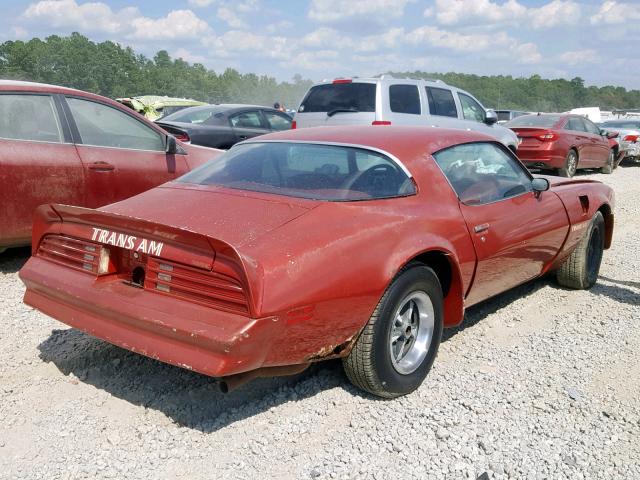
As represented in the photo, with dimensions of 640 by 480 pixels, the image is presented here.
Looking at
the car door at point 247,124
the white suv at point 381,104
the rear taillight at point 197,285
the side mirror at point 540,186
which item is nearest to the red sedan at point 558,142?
the white suv at point 381,104

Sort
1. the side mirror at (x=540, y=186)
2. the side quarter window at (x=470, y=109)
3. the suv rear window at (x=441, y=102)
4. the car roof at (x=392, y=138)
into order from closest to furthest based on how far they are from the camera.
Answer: the car roof at (x=392, y=138) → the side mirror at (x=540, y=186) → the suv rear window at (x=441, y=102) → the side quarter window at (x=470, y=109)

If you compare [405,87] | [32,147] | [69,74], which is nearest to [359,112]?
[405,87]

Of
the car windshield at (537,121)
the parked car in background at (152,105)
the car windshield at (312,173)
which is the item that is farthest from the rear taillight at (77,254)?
the parked car in background at (152,105)

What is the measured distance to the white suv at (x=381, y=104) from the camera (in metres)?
9.41

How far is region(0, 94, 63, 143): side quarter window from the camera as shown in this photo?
522cm

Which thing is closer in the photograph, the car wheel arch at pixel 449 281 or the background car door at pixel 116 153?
the car wheel arch at pixel 449 281

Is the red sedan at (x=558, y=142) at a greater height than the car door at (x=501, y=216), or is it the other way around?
the car door at (x=501, y=216)

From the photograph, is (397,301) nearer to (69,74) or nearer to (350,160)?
(350,160)

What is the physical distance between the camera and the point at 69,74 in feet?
201

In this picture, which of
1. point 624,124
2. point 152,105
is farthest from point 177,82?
point 624,124

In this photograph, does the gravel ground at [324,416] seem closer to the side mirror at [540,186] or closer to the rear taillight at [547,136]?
the side mirror at [540,186]

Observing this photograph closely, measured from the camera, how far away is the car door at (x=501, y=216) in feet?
12.9

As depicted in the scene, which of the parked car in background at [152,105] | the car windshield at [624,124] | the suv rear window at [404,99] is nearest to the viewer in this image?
the suv rear window at [404,99]

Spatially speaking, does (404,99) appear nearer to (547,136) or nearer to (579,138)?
(547,136)
